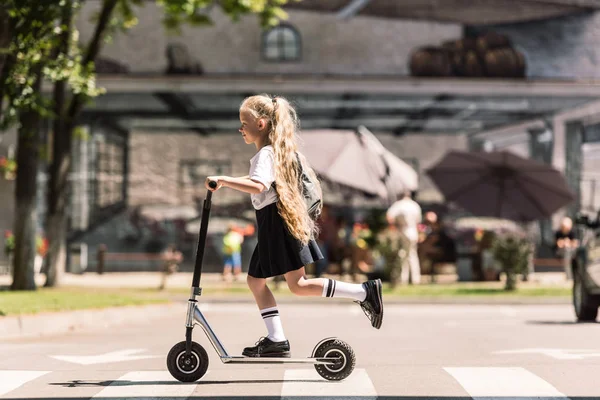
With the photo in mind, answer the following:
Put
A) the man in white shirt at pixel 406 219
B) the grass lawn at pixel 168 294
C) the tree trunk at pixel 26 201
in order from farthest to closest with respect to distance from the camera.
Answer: the man in white shirt at pixel 406 219
the tree trunk at pixel 26 201
the grass lawn at pixel 168 294

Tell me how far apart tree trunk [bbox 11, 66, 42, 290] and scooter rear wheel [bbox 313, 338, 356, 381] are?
1290 cm

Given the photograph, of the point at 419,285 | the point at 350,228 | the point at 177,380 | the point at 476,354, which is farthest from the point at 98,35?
the point at 177,380

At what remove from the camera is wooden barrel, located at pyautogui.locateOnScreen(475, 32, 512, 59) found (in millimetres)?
32281

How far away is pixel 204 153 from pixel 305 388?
85.2 feet

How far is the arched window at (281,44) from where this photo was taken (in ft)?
107

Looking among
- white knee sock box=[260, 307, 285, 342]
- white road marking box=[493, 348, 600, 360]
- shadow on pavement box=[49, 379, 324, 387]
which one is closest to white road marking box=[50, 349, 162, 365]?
shadow on pavement box=[49, 379, 324, 387]

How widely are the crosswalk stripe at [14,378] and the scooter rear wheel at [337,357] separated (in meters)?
1.96

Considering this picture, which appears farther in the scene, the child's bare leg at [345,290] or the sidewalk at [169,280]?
the sidewalk at [169,280]

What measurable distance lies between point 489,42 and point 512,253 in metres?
10.9


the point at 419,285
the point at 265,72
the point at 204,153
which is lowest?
the point at 419,285

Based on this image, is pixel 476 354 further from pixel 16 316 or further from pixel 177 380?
pixel 16 316

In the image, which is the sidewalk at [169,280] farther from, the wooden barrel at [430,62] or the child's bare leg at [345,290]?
the child's bare leg at [345,290]

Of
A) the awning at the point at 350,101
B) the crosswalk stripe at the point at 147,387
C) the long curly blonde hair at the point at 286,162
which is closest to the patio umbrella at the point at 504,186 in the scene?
the awning at the point at 350,101

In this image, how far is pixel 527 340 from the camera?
1230 centimetres
